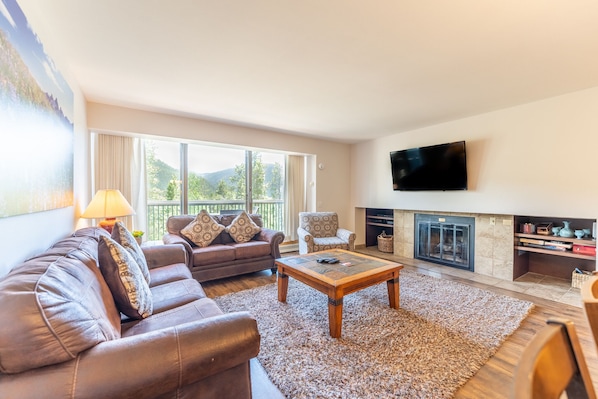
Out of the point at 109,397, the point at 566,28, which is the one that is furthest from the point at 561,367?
the point at 566,28

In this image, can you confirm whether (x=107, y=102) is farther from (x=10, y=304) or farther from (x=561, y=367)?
(x=561, y=367)

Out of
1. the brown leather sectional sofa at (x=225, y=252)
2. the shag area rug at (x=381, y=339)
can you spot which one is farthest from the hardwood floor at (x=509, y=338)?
the brown leather sectional sofa at (x=225, y=252)

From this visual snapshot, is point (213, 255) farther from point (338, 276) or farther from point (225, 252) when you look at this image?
point (338, 276)

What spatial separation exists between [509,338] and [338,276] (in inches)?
55.6

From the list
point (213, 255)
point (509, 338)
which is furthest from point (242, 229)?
point (509, 338)

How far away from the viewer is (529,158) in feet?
10.6

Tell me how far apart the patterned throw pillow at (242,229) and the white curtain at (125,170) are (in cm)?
137

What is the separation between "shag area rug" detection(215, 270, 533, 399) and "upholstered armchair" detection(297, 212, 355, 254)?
110 centimetres

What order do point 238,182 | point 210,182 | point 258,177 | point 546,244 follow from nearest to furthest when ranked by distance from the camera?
point 546,244 → point 210,182 → point 238,182 → point 258,177

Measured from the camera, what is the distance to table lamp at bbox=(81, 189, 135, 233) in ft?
8.45

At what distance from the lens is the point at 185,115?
370 centimetres

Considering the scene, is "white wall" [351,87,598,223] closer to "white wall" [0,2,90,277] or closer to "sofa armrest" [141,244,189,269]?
"sofa armrest" [141,244,189,269]

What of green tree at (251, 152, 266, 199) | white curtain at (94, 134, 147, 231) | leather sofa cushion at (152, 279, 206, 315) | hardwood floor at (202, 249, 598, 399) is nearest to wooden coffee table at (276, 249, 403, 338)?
hardwood floor at (202, 249, 598, 399)

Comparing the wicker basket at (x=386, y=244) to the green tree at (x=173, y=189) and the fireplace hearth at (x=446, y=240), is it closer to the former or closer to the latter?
the fireplace hearth at (x=446, y=240)
